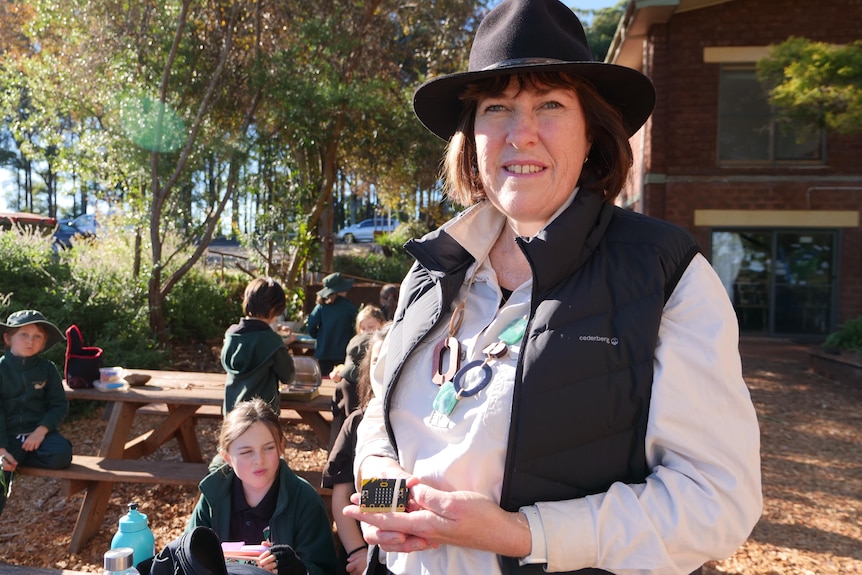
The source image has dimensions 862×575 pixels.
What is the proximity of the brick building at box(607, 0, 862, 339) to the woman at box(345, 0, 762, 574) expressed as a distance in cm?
1148

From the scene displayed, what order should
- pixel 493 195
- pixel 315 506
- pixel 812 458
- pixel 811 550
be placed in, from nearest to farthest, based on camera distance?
pixel 493 195 → pixel 315 506 → pixel 811 550 → pixel 812 458

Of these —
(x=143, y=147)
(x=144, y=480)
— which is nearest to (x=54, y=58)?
(x=143, y=147)

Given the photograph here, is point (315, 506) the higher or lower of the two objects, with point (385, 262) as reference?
lower

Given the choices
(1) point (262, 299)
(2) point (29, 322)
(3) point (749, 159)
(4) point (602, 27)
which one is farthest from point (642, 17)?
(4) point (602, 27)

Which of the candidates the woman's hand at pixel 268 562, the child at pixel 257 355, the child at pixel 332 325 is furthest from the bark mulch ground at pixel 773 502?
the woman's hand at pixel 268 562

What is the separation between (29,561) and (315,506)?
235 centimetres

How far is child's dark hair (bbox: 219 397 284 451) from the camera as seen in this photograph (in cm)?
337

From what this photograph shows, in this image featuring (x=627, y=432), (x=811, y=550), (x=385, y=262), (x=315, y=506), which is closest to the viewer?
(x=627, y=432)

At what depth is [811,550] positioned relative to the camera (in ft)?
14.3

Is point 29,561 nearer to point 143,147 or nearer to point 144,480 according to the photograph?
point 144,480

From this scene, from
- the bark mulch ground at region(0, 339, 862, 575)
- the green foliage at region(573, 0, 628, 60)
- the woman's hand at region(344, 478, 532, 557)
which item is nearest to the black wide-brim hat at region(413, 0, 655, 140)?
the woman's hand at region(344, 478, 532, 557)

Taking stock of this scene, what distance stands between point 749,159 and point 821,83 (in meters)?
4.45

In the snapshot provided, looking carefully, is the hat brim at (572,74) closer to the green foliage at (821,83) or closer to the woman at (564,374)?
the woman at (564,374)

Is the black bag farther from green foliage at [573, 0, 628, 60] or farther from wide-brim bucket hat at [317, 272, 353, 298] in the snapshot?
green foliage at [573, 0, 628, 60]
